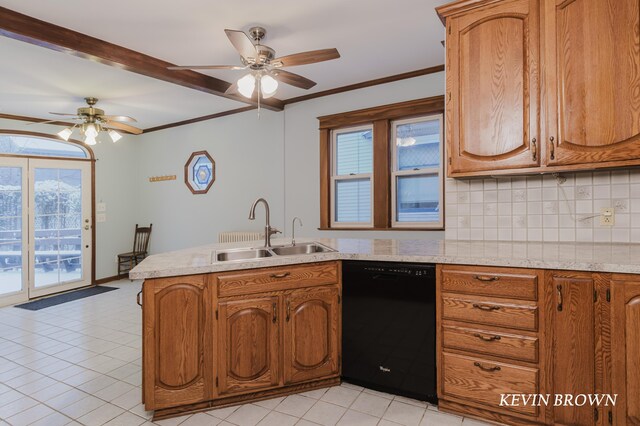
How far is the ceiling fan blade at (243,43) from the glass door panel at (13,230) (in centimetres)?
432

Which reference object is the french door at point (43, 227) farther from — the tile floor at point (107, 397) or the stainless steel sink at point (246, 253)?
the stainless steel sink at point (246, 253)

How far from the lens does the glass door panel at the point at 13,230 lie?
4.71m

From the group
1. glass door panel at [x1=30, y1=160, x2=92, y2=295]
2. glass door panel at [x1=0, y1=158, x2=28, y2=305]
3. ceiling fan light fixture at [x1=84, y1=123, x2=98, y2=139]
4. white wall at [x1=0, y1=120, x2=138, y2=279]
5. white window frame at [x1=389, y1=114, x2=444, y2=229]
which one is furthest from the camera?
white wall at [x1=0, y1=120, x2=138, y2=279]

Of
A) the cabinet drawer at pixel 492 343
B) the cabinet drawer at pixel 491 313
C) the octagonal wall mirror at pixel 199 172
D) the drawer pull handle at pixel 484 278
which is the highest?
the octagonal wall mirror at pixel 199 172

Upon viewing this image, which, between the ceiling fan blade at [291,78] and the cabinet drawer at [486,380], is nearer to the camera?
the cabinet drawer at [486,380]

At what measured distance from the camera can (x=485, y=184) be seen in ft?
8.33

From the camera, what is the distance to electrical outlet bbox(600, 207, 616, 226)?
86.3 inches

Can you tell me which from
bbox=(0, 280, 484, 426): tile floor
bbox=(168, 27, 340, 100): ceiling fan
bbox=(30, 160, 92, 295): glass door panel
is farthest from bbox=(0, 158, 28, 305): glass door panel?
bbox=(168, 27, 340, 100): ceiling fan

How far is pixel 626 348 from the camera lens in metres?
1.60

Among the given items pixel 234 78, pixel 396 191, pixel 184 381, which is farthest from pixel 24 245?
pixel 396 191

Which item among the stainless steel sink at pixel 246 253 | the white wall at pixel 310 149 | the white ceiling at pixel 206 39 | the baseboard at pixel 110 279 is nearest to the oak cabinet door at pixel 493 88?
the white ceiling at pixel 206 39

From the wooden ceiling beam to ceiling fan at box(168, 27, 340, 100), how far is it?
84 centimetres

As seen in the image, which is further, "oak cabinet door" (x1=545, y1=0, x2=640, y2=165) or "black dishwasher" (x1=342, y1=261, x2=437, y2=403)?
"black dishwasher" (x1=342, y1=261, x2=437, y2=403)

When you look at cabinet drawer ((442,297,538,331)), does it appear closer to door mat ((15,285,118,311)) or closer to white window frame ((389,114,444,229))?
white window frame ((389,114,444,229))
